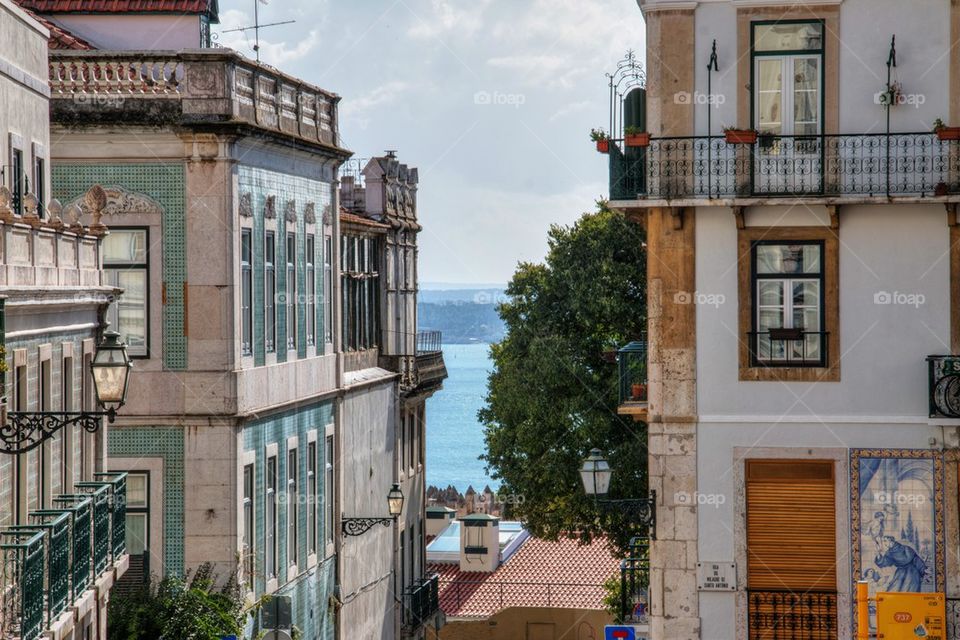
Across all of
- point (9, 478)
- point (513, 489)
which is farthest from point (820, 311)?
point (513, 489)

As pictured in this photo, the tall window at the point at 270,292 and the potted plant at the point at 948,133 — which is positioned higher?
the potted plant at the point at 948,133

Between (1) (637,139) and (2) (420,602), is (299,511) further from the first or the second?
(2) (420,602)

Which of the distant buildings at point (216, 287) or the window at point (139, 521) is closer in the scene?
the window at point (139, 521)

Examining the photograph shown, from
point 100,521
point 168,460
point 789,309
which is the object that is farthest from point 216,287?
point 789,309

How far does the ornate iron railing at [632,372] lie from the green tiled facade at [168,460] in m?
6.03

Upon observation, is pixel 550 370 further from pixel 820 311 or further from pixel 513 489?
pixel 820 311

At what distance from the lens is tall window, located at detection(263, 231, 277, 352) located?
29.0 metres

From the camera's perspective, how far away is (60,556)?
17344 mm

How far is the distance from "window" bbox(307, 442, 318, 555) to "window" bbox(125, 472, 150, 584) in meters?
5.37

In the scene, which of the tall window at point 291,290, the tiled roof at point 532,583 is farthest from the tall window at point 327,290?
the tiled roof at point 532,583

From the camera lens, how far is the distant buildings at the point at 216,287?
86.9 ft

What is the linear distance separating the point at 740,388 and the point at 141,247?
328 inches

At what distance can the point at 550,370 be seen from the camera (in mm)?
37781

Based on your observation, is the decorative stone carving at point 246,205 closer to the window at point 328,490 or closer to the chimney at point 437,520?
the window at point 328,490
